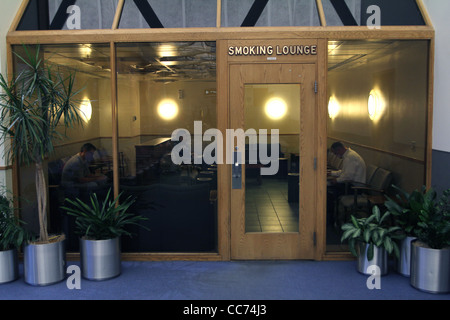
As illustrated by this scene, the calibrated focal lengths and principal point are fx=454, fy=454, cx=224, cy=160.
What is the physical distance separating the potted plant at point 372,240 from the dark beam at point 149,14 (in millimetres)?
3023

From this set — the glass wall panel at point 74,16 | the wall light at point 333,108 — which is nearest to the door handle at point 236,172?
the wall light at point 333,108

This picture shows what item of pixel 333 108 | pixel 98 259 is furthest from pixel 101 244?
pixel 333 108

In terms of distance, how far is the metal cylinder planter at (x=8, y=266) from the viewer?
178 inches

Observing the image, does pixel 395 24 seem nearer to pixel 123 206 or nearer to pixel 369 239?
pixel 369 239

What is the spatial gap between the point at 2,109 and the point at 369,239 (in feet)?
13.3

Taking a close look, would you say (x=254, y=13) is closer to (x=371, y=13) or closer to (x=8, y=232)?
(x=371, y=13)

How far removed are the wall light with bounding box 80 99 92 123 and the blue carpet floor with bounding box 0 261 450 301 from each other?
171 cm

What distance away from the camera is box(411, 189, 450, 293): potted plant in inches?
164

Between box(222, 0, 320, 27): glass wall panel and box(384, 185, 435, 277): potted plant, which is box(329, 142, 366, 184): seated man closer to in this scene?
box(384, 185, 435, 277): potted plant

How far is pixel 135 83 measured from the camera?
5043 millimetres

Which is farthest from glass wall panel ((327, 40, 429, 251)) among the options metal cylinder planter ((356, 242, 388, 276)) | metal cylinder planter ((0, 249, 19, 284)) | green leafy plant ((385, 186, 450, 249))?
metal cylinder planter ((0, 249, 19, 284))

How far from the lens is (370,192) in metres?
5.14
